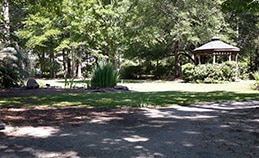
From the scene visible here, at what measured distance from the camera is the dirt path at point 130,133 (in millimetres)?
4129

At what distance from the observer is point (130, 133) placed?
5270 millimetres

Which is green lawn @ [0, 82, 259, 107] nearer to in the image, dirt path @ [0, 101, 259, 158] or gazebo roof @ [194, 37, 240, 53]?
dirt path @ [0, 101, 259, 158]

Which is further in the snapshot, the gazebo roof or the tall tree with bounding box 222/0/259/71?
the tall tree with bounding box 222/0/259/71

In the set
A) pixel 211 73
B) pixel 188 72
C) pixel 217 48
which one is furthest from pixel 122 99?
pixel 217 48

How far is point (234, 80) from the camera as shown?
22578 millimetres

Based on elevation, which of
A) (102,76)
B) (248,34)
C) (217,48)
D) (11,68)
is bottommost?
(102,76)

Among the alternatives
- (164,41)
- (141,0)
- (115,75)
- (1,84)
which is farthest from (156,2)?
(1,84)

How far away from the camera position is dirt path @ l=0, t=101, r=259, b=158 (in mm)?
4129

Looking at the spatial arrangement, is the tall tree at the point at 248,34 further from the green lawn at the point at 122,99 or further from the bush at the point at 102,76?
the green lawn at the point at 122,99

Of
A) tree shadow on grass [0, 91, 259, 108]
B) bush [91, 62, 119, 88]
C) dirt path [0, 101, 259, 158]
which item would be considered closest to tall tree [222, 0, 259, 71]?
bush [91, 62, 119, 88]

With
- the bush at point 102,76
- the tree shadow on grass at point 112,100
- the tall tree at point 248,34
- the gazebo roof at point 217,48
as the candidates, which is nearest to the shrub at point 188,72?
the gazebo roof at point 217,48

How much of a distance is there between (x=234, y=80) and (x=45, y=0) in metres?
15.4

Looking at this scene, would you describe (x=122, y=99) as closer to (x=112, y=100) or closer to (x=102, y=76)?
(x=112, y=100)

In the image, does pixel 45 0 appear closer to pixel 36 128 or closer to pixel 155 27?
pixel 36 128
